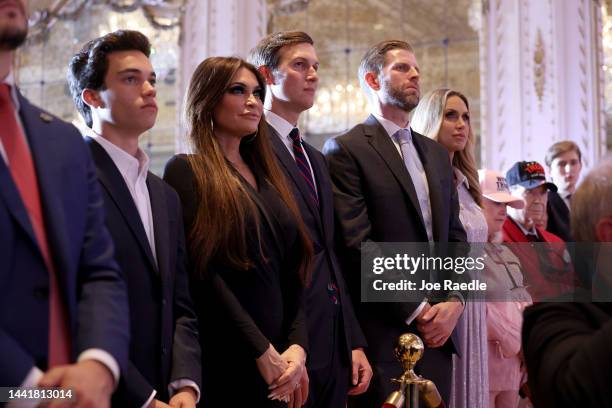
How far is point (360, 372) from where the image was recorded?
3.33 meters

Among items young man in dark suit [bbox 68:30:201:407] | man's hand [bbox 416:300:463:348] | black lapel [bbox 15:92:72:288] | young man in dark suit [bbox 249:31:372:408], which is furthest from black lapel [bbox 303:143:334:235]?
black lapel [bbox 15:92:72:288]

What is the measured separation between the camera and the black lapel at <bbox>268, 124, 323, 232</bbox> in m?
3.32

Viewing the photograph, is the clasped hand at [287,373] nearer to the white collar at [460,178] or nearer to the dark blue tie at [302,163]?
the dark blue tie at [302,163]

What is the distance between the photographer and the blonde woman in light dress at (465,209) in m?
4.02

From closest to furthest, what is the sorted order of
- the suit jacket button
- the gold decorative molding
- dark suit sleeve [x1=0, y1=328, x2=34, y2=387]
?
dark suit sleeve [x1=0, y1=328, x2=34, y2=387]
the suit jacket button
the gold decorative molding

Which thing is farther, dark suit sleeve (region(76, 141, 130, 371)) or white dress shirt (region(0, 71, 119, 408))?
dark suit sleeve (region(76, 141, 130, 371))

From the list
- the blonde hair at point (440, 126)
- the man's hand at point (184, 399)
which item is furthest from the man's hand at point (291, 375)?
the blonde hair at point (440, 126)

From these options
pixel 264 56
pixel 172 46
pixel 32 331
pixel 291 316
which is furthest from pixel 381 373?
pixel 172 46

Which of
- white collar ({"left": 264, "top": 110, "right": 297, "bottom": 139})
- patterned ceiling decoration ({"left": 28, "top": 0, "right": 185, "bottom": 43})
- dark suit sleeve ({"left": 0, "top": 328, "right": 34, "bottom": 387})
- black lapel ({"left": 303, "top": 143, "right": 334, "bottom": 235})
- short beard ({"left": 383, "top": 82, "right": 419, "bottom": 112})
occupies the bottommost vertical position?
dark suit sleeve ({"left": 0, "top": 328, "right": 34, "bottom": 387})

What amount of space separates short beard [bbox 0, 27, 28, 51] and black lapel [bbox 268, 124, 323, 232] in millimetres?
1604

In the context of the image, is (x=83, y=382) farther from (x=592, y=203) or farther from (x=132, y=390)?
(x=592, y=203)

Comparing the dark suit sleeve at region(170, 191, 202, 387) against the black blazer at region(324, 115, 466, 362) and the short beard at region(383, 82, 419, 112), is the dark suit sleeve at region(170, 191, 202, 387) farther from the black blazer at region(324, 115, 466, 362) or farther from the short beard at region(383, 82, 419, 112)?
the short beard at region(383, 82, 419, 112)

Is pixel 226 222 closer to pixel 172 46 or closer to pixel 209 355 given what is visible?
pixel 209 355

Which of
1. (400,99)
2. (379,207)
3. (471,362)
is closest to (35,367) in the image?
(379,207)
